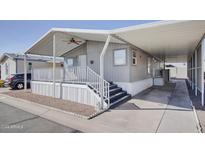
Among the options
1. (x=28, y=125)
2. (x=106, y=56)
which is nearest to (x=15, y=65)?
(x=106, y=56)

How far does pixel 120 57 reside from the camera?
7797 mm

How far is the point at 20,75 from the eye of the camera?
506 inches

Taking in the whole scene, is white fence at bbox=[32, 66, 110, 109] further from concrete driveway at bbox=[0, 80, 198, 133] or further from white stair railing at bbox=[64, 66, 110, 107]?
concrete driveway at bbox=[0, 80, 198, 133]

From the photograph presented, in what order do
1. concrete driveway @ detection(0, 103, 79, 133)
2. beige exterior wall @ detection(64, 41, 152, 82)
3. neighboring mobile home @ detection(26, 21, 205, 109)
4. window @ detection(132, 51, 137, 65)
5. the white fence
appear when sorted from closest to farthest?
concrete driveway @ detection(0, 103, 79, 133) → neighboring mobile home @ detection(26, 21, 205, 109) → the white fence → beige exterior wall @ detection(64, 41, 152, 82) → window @ detection(132, 51, 137, 65)

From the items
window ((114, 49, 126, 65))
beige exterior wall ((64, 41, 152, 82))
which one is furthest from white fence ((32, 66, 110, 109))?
window ((114, 49, 126, 65))

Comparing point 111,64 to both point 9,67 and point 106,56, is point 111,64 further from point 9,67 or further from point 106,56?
point 9,67

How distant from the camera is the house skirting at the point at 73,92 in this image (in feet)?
20.1

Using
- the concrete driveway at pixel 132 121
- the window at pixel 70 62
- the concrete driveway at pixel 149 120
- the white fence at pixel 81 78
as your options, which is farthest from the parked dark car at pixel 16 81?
the concrete driveway at pixel 149 120

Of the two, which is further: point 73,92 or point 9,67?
point 9,67

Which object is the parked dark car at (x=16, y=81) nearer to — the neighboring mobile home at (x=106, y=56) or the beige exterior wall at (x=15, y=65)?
the neighboring mobile home at (x=106, y=56)

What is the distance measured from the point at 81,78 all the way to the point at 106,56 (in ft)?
6.79

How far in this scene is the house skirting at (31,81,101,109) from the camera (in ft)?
20.1

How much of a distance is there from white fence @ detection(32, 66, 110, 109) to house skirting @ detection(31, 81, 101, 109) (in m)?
0.21
